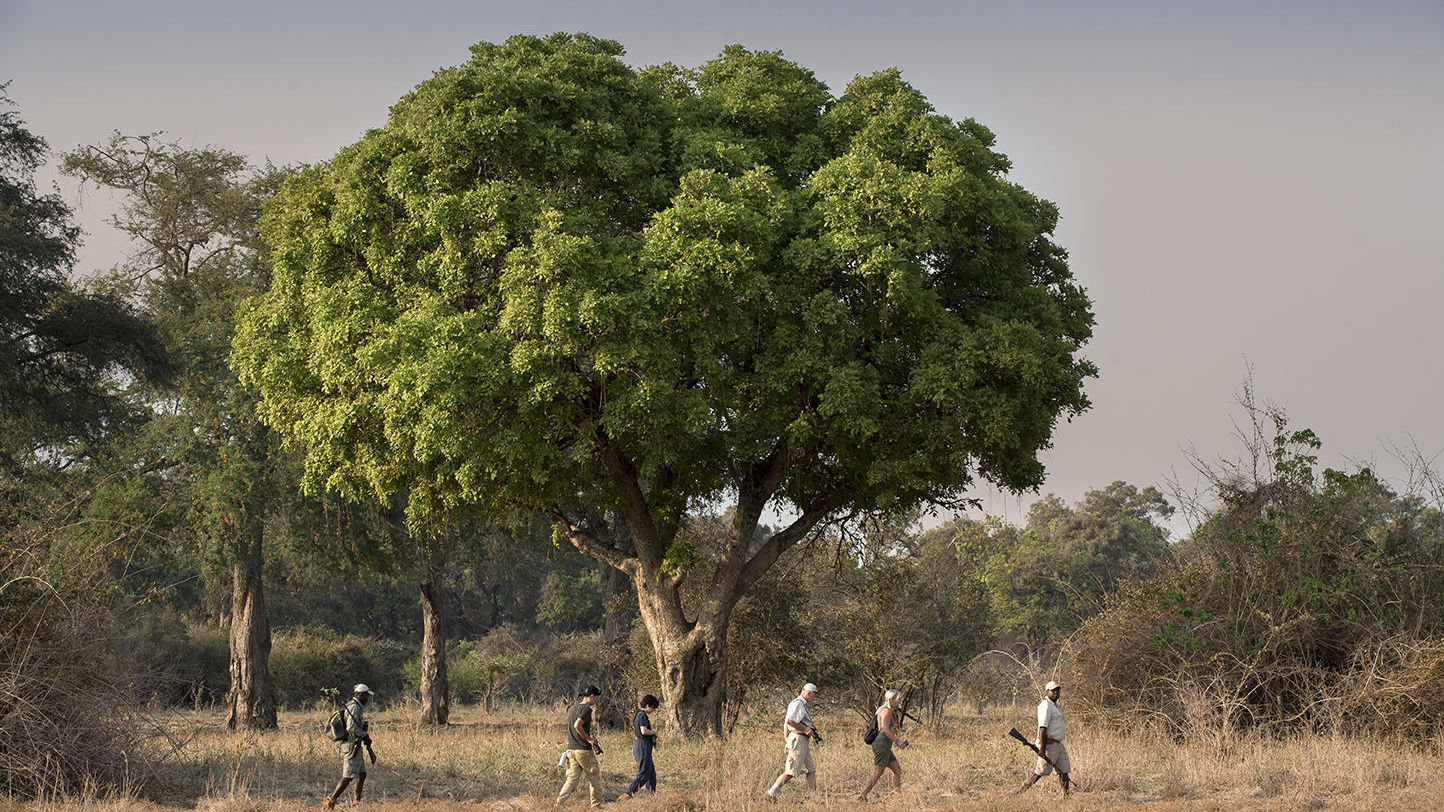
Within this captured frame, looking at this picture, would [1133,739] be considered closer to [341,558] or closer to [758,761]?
[758,761]

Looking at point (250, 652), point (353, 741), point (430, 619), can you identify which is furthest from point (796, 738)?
point (430, 619)

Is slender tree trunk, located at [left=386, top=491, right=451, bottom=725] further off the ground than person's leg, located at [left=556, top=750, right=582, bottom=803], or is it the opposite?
→ slender tree trunk, located at [left=386, top=491, right=451, bottom=725]

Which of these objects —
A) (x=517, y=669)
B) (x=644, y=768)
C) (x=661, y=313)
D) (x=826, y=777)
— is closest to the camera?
(x=644, y=768)

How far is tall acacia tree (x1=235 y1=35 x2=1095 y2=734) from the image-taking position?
56.3ft

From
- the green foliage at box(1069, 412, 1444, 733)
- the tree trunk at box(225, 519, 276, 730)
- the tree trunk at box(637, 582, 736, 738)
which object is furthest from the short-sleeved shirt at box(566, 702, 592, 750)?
the tree trunk at box(225, 519, 276, 730)

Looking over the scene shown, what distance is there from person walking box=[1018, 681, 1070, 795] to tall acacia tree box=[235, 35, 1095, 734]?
16.0 ft

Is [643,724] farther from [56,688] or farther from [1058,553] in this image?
[1058,553]

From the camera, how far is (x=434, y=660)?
3014 cm

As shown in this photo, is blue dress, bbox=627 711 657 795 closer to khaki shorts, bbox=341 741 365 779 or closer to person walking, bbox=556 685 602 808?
person walking, bbox=556 685 602 808

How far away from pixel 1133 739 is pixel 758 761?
20.2 ft

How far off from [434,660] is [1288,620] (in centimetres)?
1995

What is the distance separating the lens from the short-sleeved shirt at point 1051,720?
13.8 meters

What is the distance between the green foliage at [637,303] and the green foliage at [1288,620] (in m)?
3.24

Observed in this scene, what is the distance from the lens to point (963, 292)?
2008 cm
